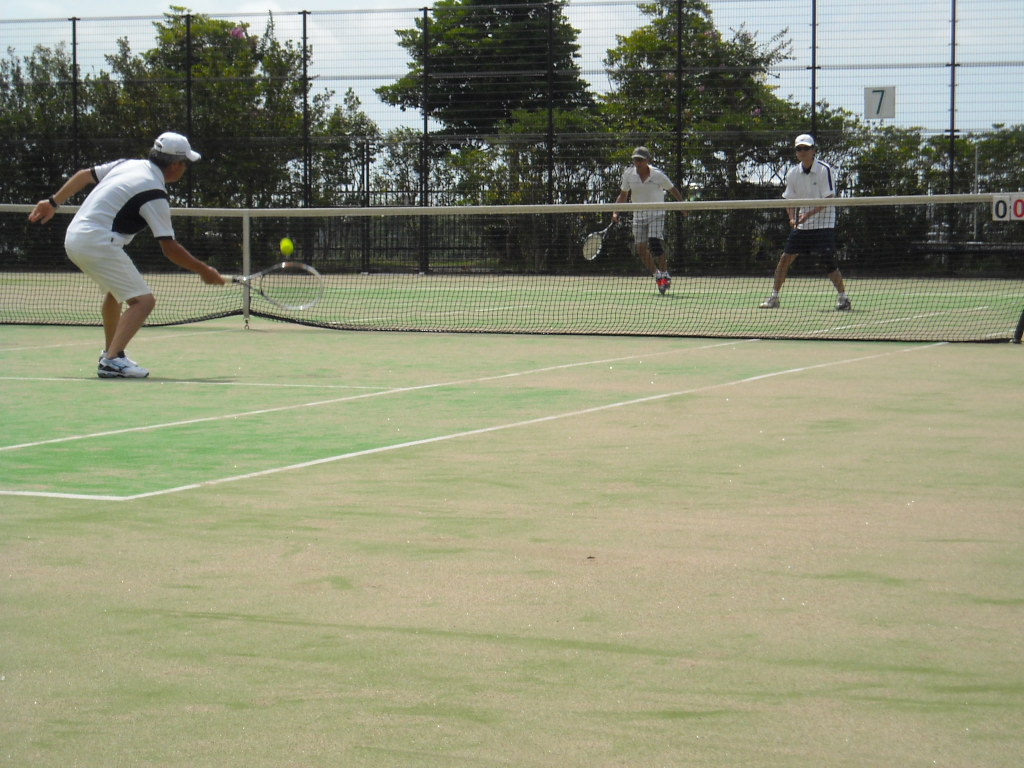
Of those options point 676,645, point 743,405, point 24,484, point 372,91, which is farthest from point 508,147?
point 676,645

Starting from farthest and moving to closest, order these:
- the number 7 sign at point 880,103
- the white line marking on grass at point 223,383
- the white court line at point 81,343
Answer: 1. the number 7 sign at point 880,103
2. the white court line at point 81,343
3. the white line marking on grass at point 223,383

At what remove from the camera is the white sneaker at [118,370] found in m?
8.87

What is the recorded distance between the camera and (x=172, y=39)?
96.0ft

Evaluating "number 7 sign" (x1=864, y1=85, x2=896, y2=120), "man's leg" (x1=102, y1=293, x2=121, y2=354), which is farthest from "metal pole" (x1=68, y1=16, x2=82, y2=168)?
"man's leg" (x1=102, y1=293, x2=121, y2=354)

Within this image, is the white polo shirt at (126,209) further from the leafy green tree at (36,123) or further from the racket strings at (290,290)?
the leafy green tree at (36,123)

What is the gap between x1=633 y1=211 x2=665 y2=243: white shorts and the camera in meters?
16.5

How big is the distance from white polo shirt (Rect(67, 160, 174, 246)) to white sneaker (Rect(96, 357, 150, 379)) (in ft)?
2.47

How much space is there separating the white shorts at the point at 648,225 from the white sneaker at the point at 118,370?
8436 mm

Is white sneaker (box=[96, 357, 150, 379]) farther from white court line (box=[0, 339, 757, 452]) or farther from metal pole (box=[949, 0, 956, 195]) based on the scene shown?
metal pole (box=[949, 0, 956, 195])

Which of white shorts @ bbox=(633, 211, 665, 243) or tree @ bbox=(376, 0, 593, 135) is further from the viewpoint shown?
tree @ bbox=(376, 0, 593, 135)

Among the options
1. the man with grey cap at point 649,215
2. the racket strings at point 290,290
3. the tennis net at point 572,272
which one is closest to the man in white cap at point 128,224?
the tennis net at point 572,272

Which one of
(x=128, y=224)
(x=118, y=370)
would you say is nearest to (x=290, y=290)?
(x=128, y=224)

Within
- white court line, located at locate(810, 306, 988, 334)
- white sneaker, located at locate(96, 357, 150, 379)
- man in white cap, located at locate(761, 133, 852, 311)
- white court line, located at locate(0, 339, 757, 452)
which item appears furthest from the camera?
man in white cap, located at locate(761, 133, 852, 311)

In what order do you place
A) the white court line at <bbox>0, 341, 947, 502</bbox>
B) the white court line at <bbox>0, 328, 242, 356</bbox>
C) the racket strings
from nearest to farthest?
1. the white court line at <bbox>0, 341, 947, 502</bbox>
2. the white court line at <bbox>0, 328, 242, 356</bbox>
3. the racket strings
